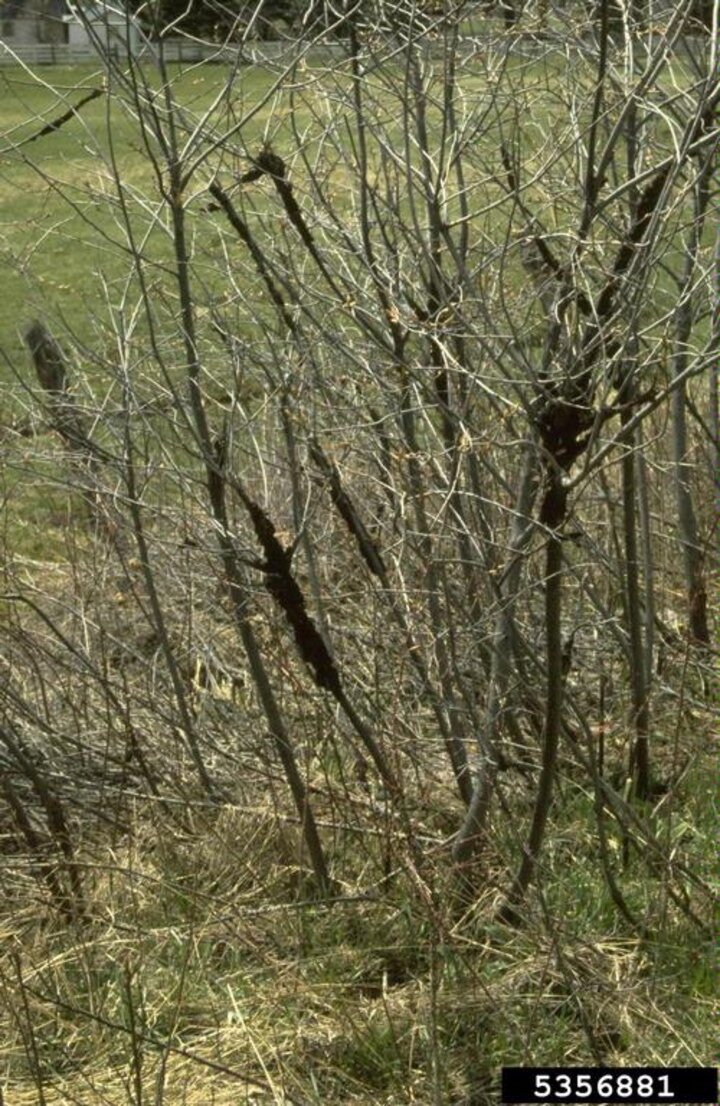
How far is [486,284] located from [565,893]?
1.87 meters

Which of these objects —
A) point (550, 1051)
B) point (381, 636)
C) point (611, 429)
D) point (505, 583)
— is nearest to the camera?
point (550, 1051)

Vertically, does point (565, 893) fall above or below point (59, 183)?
below

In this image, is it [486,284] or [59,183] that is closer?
[59,183]

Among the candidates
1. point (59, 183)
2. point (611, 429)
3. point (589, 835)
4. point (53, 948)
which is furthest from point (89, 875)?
point (611, 429)

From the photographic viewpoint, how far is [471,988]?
3379 mm

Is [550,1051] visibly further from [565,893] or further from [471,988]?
[565,893]

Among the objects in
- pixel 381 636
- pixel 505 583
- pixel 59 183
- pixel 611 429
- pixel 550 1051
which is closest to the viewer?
pixel 550 1051

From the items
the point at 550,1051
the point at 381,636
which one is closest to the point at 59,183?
the point at 381,636

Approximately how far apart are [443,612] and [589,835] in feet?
2.39

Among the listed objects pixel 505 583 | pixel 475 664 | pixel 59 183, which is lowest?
pixel 475 664

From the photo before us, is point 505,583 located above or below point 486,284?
below

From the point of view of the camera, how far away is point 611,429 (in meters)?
5.25

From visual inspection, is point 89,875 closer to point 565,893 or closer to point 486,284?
point 565,893

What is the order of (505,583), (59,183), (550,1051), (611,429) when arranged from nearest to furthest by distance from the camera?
(550,1051), (505,583), (59,183), (611,429)
